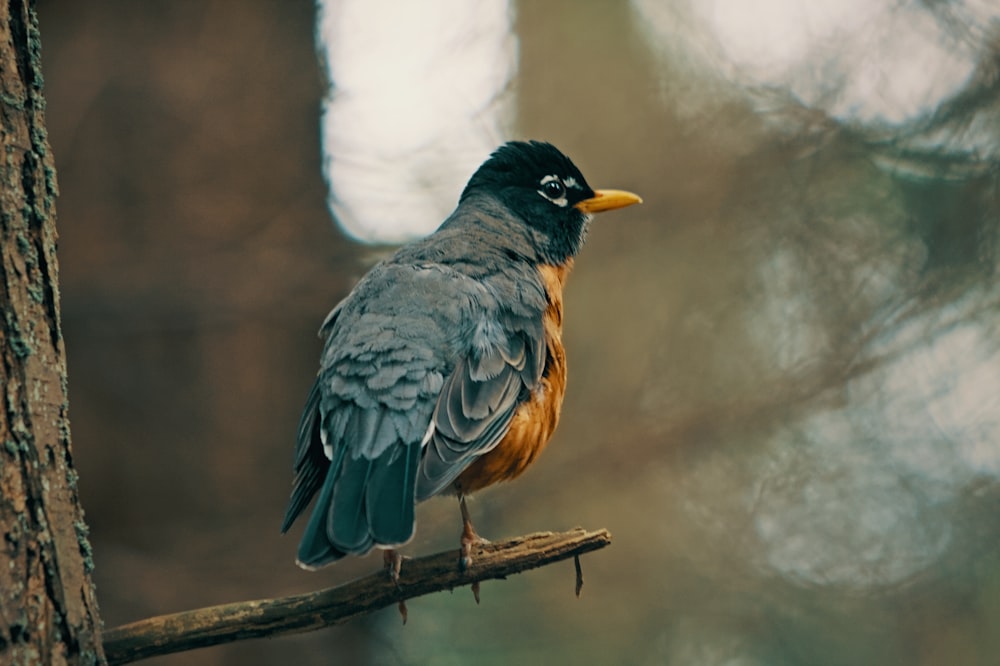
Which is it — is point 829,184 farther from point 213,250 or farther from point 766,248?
point 213,250

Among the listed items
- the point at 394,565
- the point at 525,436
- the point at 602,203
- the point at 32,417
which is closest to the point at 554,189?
the point at 602,203

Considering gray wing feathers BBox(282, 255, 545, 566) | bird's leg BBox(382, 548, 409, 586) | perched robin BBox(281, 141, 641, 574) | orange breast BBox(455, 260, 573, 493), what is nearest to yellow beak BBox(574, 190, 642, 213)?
perched robin BBox(281, 141, 641, 574)

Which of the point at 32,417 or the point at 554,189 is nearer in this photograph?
the point at 32,417

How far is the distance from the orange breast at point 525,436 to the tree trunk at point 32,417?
135 cm

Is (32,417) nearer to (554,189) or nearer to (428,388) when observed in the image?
(428,388)

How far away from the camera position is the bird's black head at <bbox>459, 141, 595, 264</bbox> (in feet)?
14.0

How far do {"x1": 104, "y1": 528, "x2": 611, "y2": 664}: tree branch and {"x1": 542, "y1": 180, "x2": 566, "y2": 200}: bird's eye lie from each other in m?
2.15

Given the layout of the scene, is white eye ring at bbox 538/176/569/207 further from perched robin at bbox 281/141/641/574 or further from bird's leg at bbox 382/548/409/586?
bird's leg at bbox 382/548/409/586

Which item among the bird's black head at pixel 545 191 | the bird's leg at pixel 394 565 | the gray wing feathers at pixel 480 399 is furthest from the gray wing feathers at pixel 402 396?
the bird's black head at pixel 545 191

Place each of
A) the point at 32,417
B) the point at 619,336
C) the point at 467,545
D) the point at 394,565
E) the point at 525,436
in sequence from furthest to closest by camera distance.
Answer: the point at 619,336, the point at 525,436, the point at 467,545, the point at 394,565, the point at 32,417

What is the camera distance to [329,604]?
2.21 meters

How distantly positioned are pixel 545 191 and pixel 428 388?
1.69 m

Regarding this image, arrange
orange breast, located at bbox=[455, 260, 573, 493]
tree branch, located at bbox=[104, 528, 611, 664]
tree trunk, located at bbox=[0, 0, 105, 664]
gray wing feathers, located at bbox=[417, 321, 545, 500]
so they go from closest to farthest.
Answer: tree trunk, located at bbox=[0, 0, 105, 664] < tree branch, located at bbox=[104, 528, 611, 664] < gray wing feathers, located at bbox=[417, 321, 545, 500] < orange breast, located at bbox=[455, 260, 573, 493]

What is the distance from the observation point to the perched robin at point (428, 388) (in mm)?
2516
